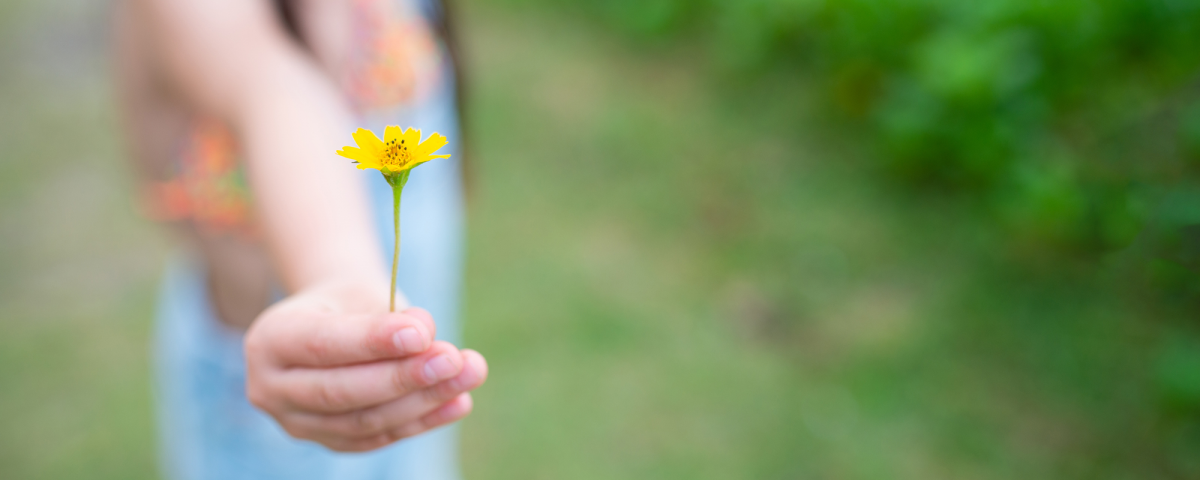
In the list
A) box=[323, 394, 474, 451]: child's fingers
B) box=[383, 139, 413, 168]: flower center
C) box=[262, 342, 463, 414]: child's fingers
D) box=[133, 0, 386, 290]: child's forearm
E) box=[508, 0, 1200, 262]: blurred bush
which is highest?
box=[508, 0, 1200, 262]: blurred bush

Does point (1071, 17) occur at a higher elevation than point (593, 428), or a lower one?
higher

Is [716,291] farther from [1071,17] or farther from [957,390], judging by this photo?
[1071,17]

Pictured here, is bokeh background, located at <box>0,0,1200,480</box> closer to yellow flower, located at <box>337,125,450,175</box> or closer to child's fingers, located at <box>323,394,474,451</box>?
child's fingers, located at <box>323,394,474,451</box>

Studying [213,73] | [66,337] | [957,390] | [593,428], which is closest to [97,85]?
[66,337]

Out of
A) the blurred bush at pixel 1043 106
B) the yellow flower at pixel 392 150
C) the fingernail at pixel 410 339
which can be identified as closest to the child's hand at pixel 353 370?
the fingernail at pixel 410 339

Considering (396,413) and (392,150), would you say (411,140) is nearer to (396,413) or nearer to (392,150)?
(392,150)

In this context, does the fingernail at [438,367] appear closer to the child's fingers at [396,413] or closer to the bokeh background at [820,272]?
the child's fingers at [396,413]

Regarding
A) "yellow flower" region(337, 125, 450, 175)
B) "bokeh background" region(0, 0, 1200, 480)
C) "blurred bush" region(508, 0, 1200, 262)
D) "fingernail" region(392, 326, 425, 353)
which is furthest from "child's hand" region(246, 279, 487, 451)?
"blurred bush" region(508, 0, 1200, 262)
